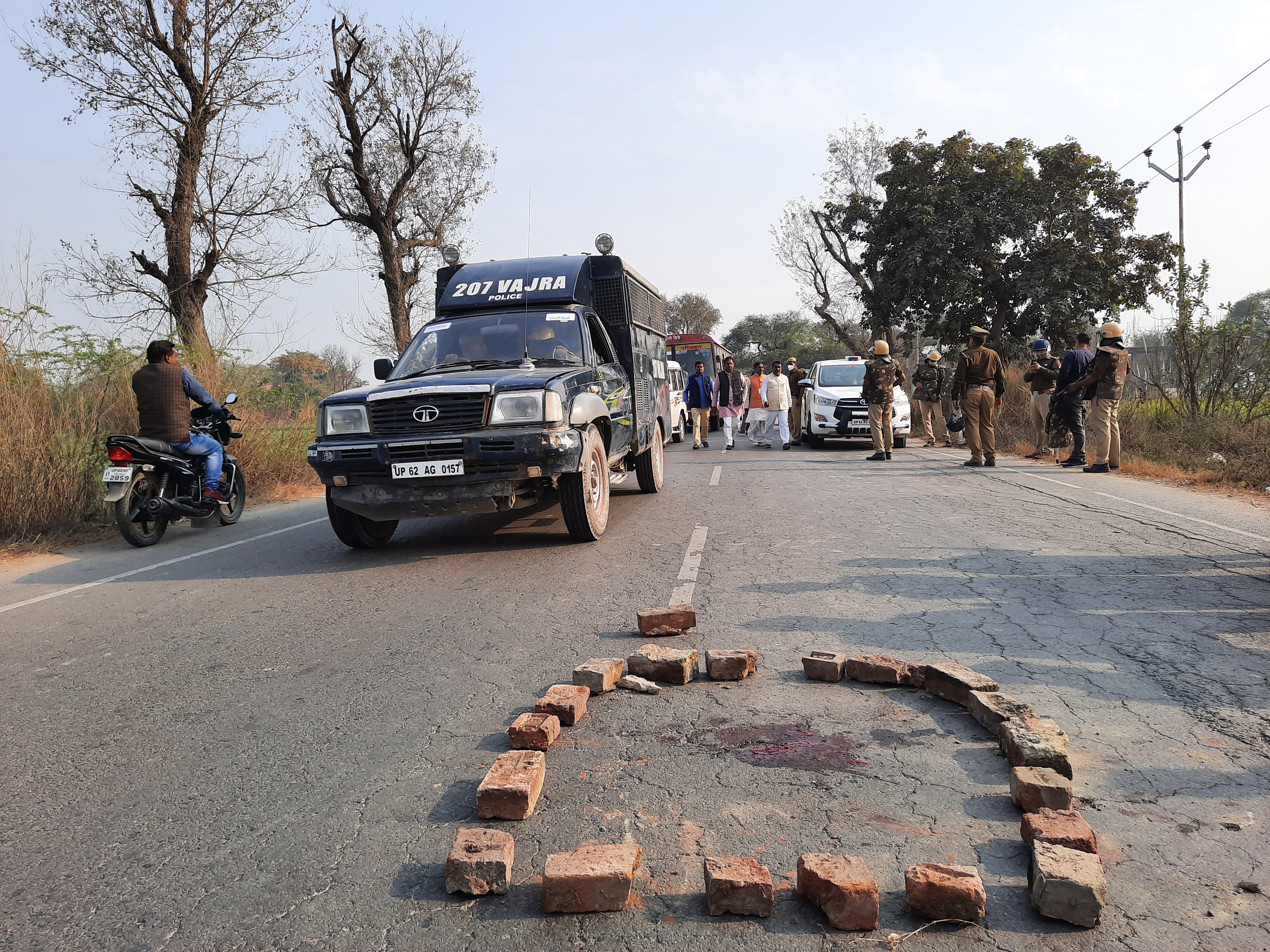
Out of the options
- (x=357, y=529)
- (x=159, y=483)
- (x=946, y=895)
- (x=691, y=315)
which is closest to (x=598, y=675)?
Answer: (x=946, y=895)

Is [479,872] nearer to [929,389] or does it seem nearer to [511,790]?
[511,790]

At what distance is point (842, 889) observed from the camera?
7.43 ft

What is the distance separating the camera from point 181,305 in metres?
18.3

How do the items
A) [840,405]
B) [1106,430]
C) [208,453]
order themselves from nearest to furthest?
[208,453]
[1106,430]
[840,405]

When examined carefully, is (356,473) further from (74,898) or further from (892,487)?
(892,487)

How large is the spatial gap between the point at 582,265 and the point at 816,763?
7360 millimetres

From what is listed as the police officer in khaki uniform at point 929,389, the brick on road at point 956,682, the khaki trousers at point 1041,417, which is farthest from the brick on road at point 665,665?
the police officer in khaki uniform at point 929,389

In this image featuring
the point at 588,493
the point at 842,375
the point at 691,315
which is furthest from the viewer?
the point at 691,315

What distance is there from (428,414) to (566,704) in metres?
4.01

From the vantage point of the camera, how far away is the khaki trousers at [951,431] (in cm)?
1998

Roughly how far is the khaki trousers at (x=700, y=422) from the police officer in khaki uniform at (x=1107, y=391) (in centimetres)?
864

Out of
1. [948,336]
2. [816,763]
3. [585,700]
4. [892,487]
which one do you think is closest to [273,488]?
[892,487]

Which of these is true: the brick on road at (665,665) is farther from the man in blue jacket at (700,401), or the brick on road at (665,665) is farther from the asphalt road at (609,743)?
the man in blue jacket at (700,401)

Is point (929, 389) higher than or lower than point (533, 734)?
higher
